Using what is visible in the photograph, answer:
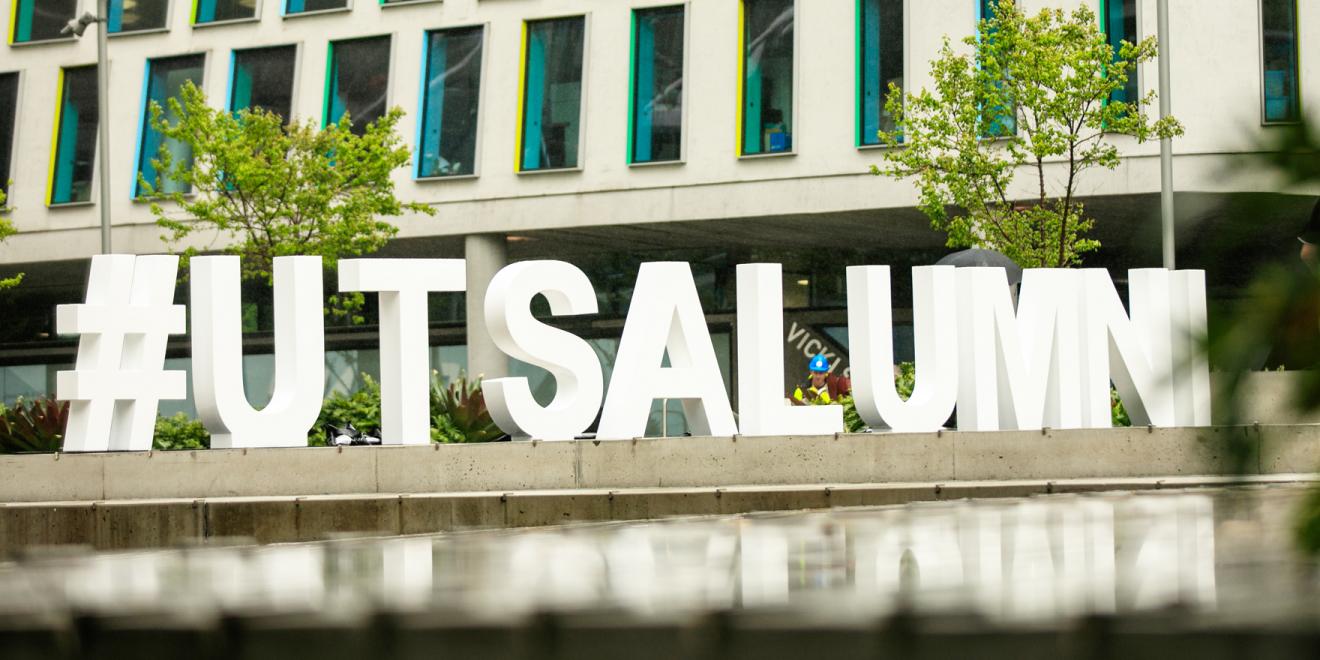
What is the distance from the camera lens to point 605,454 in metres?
14.7

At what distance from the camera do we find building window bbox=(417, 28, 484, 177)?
30.7 metres

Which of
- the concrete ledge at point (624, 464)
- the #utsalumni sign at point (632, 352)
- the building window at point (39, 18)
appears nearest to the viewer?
the concrete ledge at point (624, 464)

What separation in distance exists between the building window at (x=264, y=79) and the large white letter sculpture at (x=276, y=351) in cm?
1702

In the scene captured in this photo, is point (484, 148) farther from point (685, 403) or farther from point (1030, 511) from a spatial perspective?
point (1030, 511)

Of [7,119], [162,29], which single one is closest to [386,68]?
[162,29]

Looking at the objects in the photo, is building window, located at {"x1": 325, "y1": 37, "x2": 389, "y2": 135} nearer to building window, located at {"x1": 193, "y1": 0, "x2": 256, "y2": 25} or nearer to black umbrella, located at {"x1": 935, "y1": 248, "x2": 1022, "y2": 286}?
building window, located at {"x1": 193, "y1": 0, "x2": 256, "y2": 25}

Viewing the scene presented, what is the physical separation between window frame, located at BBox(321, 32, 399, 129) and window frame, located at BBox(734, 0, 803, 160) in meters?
6.83

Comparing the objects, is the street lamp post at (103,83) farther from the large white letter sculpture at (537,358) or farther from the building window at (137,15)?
the large white letter sculpture at (537,358)

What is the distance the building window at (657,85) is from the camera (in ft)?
96.3

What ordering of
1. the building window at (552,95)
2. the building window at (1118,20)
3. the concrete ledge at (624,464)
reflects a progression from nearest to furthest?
the concrete ledge at (624,464), the building window at (1118,20), the building window at (552,95)

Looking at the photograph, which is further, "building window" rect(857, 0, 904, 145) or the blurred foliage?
"building window" rect(857, 0, 904, 145)

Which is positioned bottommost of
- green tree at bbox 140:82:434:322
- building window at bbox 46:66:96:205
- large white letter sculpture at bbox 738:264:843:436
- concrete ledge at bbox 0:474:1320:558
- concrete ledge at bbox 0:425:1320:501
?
concrete ledge at bbox 0:474:1320:558

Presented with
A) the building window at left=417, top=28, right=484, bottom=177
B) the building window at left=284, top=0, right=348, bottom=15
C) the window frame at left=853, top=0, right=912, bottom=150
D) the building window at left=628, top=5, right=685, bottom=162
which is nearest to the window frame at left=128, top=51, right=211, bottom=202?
the building window at left=284, top=0, right=348, bottom=15

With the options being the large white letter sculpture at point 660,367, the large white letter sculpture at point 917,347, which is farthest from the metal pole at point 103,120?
the large white letter sculpture at point 917,347
